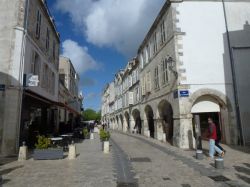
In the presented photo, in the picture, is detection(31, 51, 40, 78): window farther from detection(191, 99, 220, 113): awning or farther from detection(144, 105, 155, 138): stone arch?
detection(144, 105, 155, 138): stone arch

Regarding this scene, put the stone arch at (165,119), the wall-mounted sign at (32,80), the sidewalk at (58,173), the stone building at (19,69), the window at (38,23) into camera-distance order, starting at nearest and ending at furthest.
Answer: the sidewalk at (58,173) < the stone building at (19,69) < the wall-mounted sign at (32,80) < the window at (38,23) < the stone arch at (165,119)

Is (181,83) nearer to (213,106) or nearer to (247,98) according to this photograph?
(213,106)

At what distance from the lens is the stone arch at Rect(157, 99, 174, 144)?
17000 mm

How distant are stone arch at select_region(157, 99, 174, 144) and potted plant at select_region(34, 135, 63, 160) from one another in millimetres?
8377

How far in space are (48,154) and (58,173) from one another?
8.68ft

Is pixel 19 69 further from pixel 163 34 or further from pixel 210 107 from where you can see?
pixel 210 107

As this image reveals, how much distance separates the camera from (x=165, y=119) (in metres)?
19.1

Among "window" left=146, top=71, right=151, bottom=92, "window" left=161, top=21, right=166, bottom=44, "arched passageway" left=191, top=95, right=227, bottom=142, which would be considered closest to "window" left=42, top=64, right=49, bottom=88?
"window" left=146, top=71, right=151, bottom=92

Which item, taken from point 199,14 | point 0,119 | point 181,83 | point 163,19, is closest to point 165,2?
point 163,19

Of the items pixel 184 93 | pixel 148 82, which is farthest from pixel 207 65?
pixel 148 82

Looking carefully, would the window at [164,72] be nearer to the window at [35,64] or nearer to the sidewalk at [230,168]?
the sidewalk at [230,168]

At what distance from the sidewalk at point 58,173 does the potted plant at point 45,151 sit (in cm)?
35

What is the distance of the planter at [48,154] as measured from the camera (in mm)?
9203

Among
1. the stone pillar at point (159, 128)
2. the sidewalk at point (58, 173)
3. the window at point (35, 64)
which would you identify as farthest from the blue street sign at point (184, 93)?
the window at point (35, 64)
